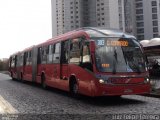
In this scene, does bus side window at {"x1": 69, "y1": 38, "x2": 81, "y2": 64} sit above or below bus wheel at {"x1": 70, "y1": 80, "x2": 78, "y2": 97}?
above

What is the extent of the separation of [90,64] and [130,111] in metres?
2.88

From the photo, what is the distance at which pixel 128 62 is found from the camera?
13.4m

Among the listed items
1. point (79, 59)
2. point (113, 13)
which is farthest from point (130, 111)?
point (113, 13)

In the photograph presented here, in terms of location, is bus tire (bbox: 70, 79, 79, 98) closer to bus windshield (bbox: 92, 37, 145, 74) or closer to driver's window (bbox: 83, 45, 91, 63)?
driver's window (bbox: 83, 45, 91, 63)

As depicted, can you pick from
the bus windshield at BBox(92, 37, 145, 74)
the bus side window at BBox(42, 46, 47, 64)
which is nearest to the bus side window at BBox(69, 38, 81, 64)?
the bus windshield at BBox(92, 37, 145, 74)

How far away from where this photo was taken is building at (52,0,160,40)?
121438 millimetres

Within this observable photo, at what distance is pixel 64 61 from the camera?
664 inches

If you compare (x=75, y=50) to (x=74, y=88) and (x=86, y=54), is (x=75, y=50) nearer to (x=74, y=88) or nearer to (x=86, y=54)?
(x=86, y=54)

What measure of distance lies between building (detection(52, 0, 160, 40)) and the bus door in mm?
101953

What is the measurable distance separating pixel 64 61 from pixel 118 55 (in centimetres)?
402

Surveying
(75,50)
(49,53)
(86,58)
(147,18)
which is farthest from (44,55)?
(147,18)

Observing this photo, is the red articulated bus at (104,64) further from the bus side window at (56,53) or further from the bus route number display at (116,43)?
the bus side window at (56,53)

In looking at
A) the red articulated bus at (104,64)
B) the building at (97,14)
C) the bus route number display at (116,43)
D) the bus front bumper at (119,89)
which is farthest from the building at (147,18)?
the bus front bumper at (119,89)

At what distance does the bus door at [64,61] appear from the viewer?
1657 cm
